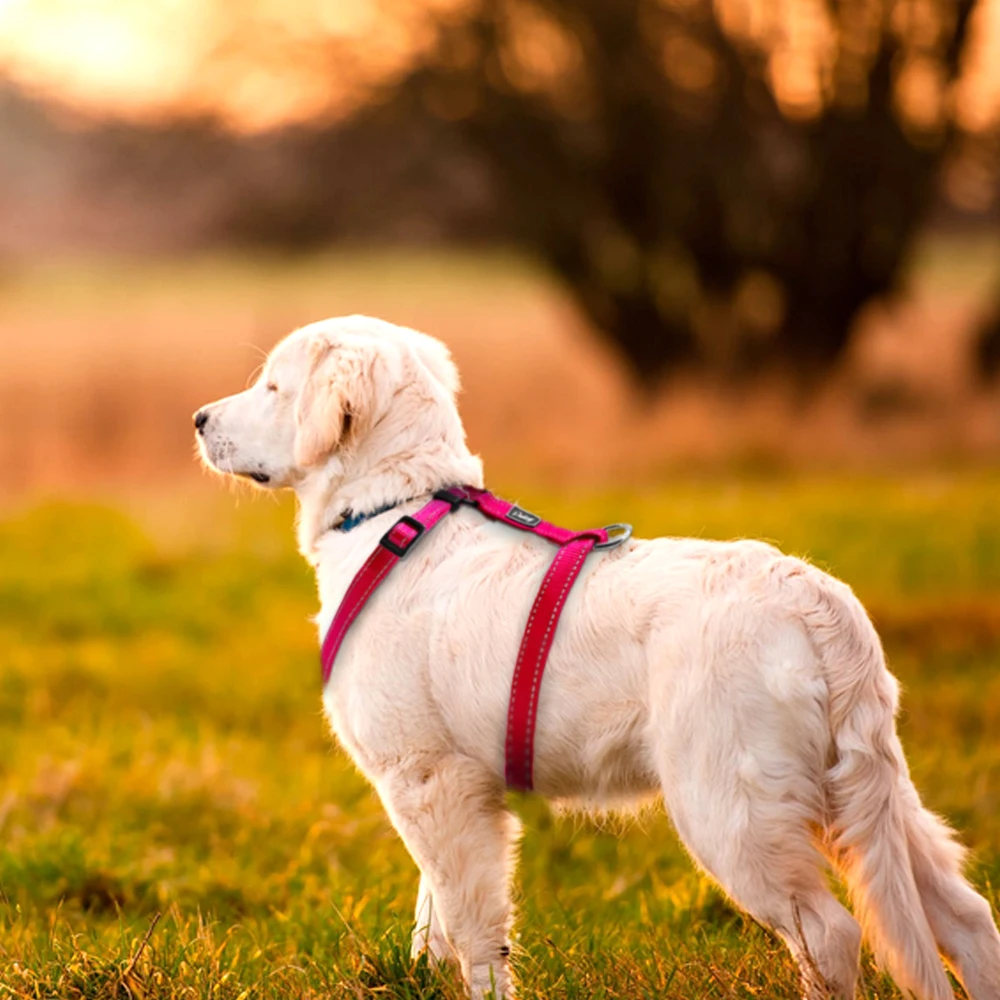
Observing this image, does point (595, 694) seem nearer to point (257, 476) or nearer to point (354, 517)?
point (354, 517)

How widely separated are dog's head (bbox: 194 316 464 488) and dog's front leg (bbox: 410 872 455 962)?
1196mm

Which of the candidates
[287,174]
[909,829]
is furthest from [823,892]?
[287,174]

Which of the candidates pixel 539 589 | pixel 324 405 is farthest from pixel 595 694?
pixel 324 405

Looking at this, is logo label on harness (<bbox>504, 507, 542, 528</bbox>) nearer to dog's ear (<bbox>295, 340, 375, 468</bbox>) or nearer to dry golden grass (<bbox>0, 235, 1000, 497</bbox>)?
dog's ear (<bbox>295, 340, 375, 468</bbox>)

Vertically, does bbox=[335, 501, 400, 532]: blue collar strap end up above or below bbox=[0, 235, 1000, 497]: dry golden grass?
above

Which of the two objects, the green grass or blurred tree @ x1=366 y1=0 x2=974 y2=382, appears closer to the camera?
the green grass

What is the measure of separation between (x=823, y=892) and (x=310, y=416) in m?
1.79

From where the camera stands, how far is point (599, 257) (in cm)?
1534

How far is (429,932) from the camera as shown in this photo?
362 cm

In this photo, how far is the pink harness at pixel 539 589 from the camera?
3.29 meters

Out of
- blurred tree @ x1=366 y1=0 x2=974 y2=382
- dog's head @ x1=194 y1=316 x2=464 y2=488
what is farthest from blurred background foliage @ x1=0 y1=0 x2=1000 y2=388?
dog's head @ x1=194 y1=316 x2=464 y2=488

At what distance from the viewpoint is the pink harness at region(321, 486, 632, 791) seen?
3.29 meters

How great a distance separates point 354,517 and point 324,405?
35 centimetres

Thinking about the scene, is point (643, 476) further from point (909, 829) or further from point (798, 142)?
point (909, 829)
